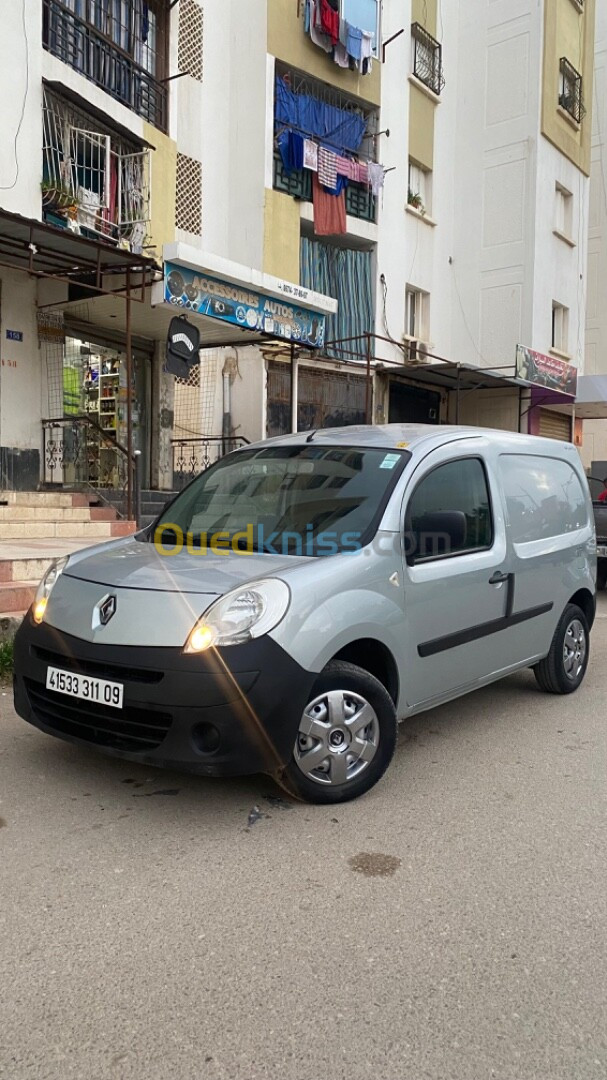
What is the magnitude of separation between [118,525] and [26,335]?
2.93 metres

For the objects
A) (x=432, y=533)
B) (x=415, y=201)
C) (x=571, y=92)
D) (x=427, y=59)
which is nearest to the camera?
(x=432, y=533)

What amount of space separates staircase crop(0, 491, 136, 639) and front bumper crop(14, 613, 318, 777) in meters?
2.95

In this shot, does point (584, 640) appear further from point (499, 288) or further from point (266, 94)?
point (499, 288)

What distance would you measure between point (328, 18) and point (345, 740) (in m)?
15.3

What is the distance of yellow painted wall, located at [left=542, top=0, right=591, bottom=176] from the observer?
1945cm

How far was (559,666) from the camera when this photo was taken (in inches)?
216

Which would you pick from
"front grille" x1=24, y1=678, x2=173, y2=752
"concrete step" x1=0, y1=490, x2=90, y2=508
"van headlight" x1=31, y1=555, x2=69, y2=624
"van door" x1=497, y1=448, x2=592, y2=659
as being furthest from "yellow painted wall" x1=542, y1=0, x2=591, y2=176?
"front grille" x1=24, y1=678, x2=173, y2=752

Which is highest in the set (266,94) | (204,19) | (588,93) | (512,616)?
(588,93)

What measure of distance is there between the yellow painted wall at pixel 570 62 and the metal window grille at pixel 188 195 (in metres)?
10.3

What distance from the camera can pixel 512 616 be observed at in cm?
477

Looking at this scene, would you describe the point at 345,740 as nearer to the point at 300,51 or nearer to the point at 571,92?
the point at 300,51

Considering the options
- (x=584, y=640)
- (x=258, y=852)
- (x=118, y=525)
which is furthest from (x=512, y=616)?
(x=118, y=525)
